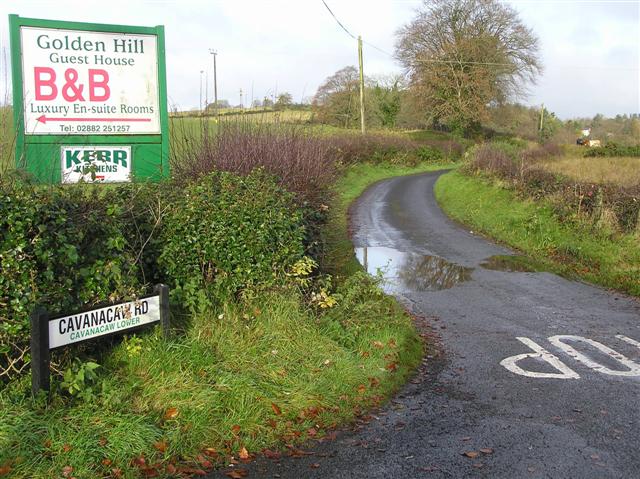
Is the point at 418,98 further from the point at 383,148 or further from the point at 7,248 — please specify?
the point at 7,248

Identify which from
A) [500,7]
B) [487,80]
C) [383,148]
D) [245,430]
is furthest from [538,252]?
[500,7]

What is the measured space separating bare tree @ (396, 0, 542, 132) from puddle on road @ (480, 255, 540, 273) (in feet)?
148

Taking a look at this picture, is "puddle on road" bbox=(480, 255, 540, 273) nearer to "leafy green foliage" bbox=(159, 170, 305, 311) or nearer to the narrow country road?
the narrow country road

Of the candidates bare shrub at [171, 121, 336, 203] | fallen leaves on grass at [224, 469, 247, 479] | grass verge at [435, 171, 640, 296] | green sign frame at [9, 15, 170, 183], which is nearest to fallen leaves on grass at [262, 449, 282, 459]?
fallen leaves on grass at [224, 469, 247, 479]

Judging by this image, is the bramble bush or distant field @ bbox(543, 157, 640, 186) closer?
the bramble bush

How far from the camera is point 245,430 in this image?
14.5ft

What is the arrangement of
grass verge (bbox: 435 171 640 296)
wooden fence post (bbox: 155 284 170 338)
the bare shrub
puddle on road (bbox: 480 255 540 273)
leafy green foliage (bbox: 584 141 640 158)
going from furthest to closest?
1. leafy green foliage (bbox: 584 141 640 158)
2. puddle on road (bbox: 480 255 540 273)
3. grass verge (bbox: 435 171 640 296)
4. the bare shrub
5. wooden fence post (bbox: 155 284 170 338)

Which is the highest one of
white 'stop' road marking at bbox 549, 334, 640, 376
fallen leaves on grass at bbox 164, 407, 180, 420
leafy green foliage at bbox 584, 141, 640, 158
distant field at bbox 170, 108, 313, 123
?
leafy green foliage at bbox 584, 141, 640, 158

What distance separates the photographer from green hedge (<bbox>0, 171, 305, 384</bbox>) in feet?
13.6

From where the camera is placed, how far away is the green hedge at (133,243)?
163 inches

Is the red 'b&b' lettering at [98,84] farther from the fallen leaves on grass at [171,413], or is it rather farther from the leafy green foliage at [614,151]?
the leafy green foliage at [614,151]

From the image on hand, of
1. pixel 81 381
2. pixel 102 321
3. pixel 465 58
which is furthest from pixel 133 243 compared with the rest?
pixel 465 58

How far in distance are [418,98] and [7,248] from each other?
5649cm

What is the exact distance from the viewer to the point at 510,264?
Result: 41.9 ft
